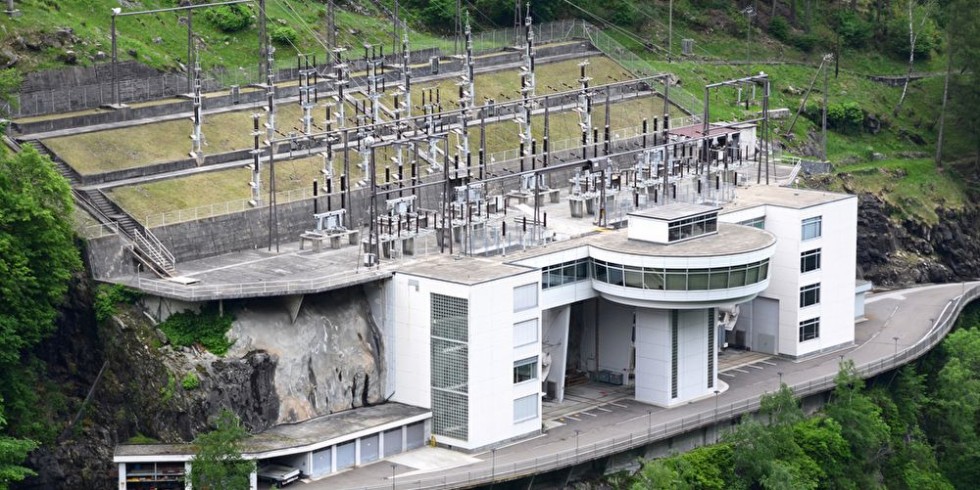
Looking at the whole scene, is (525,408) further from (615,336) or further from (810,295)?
(810,295)

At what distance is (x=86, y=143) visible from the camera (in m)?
113

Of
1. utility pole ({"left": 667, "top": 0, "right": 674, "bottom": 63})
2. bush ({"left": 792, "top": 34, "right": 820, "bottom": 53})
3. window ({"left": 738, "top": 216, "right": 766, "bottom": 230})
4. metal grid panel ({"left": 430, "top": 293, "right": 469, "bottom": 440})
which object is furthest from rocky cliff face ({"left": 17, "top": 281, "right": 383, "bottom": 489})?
bush ({"left": 792, "top": 34, "right": 820, "bottom": 53})

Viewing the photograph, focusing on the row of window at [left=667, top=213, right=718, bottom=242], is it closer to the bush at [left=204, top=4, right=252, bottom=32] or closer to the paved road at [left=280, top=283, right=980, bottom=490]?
the paved road at [left=280, top=283, right=980, bottom=490]

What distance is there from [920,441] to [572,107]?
114 feet

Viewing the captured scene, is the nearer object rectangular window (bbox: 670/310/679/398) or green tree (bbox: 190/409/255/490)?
green tree (bbox: 190/409/255/490)

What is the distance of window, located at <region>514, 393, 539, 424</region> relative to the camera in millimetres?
104938

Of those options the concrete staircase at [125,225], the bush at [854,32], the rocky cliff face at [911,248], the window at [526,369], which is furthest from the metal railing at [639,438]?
the bush at [854,32]

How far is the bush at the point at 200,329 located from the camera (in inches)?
3878

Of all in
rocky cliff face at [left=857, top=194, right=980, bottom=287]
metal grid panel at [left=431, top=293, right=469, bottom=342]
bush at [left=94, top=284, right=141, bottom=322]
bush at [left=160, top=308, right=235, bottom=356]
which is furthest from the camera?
rocky cliff face at [left=857, top=194, right=980, bottom=287]

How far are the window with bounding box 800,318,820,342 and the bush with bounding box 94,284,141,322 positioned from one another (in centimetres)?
4256

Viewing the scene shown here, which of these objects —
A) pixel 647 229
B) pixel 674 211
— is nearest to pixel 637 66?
pixel 674 211

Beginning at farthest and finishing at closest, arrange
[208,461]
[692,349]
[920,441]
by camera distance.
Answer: [920,441], [692,349], [208,461]

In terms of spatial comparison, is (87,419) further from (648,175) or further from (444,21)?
(444,21)

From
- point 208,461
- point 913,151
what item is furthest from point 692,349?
point 913,151
